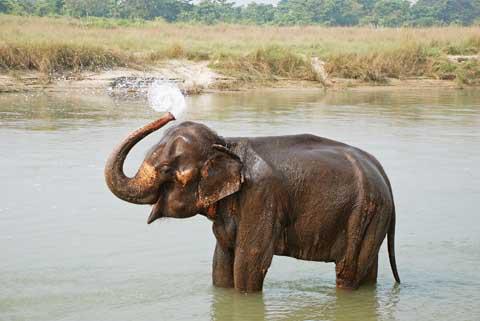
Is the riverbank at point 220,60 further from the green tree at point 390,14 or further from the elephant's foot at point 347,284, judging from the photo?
the green tree at point 390,14

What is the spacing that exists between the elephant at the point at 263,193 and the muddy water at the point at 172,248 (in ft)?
1.14

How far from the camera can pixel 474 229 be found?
7969mm

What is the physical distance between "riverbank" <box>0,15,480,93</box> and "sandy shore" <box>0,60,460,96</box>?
0.02 meters

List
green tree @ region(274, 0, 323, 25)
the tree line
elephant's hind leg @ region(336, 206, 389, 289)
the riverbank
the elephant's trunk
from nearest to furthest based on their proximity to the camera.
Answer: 1. the elephant's trunk
2. elephant's hind leg @ region(336, 206, 389, 289)
3. the riverbank
4. the tree line
5. green tree @ region(274, 0, 323, 25)

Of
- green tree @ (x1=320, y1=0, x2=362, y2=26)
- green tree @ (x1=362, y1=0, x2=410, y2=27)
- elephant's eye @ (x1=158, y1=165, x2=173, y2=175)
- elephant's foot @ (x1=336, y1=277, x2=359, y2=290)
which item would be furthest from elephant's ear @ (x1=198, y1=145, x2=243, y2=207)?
green tree @ (x1=320, y1=0, x2=362, y2=26)

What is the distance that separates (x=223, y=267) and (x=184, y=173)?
2.68ft

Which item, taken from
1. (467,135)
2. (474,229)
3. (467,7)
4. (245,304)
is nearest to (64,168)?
(474,229)

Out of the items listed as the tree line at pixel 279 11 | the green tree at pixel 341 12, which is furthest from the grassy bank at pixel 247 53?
the green tree at pixel 341 12

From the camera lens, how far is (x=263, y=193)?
5.45 meters

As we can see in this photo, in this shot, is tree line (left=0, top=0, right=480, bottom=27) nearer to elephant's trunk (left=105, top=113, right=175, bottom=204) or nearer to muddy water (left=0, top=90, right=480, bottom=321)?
muddy water (left=0, top=90, right=480, bottom=321)

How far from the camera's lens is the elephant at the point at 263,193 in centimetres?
533

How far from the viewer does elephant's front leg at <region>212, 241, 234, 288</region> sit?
575 centimetres

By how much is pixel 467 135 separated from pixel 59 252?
8312 mm

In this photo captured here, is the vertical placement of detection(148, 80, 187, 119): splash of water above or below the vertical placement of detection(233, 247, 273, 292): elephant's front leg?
above
